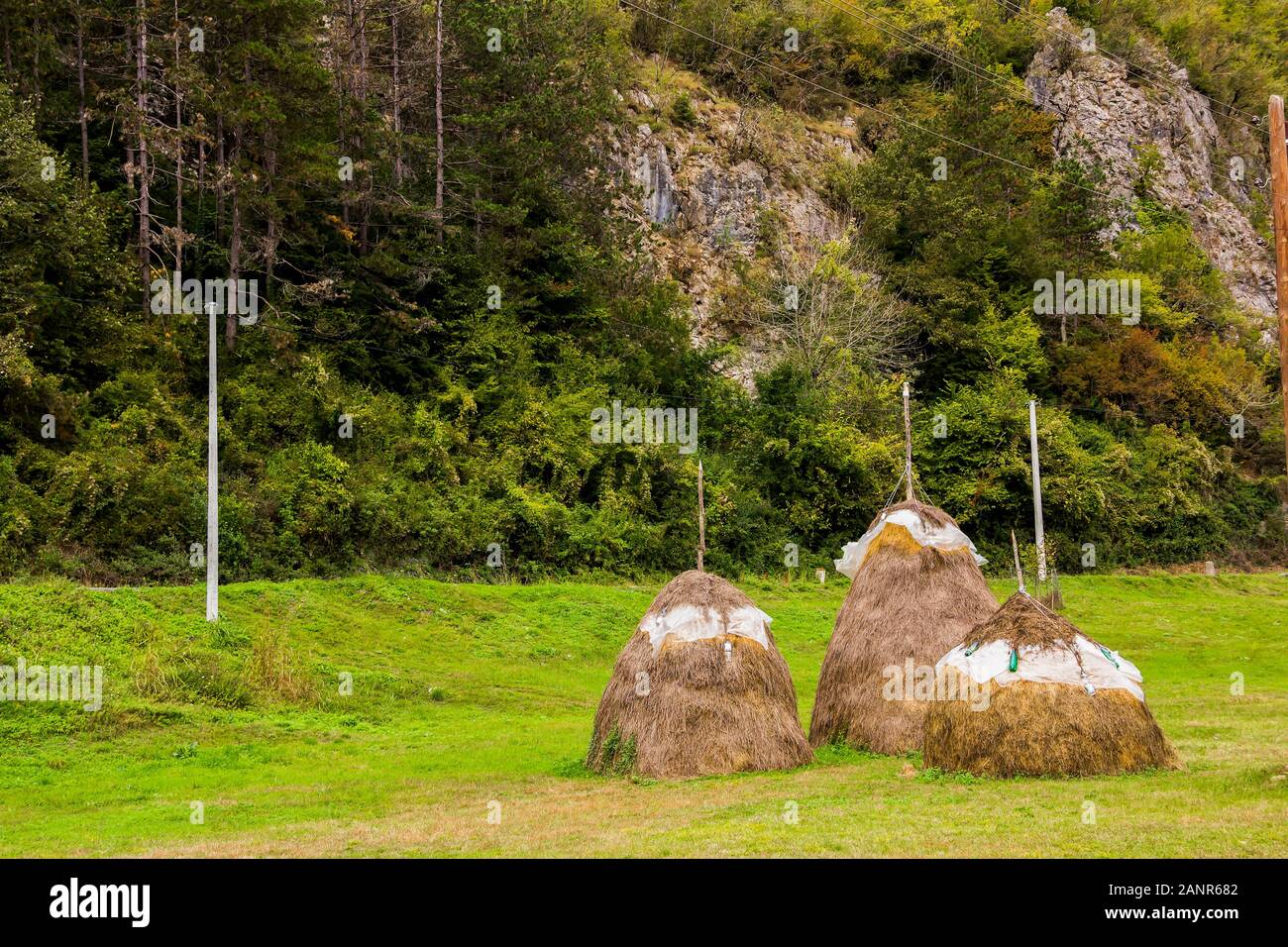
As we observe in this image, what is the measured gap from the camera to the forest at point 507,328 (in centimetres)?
3369

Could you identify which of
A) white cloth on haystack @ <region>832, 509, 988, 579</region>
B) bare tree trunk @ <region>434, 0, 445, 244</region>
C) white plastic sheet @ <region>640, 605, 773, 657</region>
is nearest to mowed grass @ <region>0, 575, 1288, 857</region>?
white plastic sheet @ <region>640, 605, 773, 657</region>

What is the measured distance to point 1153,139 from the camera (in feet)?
241

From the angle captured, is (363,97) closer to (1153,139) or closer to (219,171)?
(219,171)

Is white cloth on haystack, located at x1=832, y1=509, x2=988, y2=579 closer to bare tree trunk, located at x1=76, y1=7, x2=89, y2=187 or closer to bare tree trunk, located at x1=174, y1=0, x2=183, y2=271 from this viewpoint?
bare tree trunk, located at x1=174, y1=0, x2=183, y2=271

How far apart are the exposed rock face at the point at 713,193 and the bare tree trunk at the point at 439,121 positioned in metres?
11.7

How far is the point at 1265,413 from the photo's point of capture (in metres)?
59.7

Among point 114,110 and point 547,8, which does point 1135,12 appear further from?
point 114,110

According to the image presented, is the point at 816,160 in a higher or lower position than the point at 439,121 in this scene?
higher

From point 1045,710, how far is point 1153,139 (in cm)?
6907

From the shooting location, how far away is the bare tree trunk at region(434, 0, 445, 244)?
4372cm

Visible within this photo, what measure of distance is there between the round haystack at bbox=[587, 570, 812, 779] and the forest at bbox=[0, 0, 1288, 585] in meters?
18.4

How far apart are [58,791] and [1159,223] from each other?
65.3 m

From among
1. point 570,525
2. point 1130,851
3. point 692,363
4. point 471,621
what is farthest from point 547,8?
point 1130,851

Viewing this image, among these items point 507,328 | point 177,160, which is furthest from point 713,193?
point 177,160
